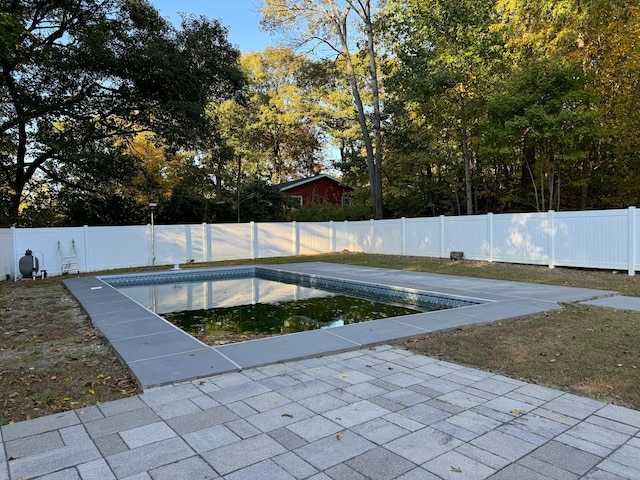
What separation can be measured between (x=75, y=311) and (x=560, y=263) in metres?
10.4

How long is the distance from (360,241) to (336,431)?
15073 millimetres

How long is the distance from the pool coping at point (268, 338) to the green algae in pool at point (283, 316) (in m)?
0.75

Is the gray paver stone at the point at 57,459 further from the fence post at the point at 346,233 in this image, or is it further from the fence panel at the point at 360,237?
the fence post at the point at 346,233

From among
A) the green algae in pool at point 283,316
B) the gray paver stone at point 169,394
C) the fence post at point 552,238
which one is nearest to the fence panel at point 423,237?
the fence post at point 552,238

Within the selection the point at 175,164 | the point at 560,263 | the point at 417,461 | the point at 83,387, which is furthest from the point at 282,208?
the point at 417,461

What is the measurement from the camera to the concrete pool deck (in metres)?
2.09

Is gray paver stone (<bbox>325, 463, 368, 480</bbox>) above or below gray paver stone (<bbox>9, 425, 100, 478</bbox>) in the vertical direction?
above

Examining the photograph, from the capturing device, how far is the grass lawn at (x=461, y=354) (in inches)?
123

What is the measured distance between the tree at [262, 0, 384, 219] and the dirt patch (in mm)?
13443

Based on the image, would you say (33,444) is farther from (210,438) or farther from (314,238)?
(314,238)

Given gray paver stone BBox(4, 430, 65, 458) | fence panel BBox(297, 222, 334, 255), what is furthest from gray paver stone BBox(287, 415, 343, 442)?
fence panel BBox(297, 222, 334, 255)

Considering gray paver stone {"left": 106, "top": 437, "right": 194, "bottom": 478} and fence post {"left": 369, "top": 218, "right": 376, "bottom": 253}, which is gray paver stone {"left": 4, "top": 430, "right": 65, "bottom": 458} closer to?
gray paver stone {"left": 106, "top": 437, "right": 194, "bottom": 478}

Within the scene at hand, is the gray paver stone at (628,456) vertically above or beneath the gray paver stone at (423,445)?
above

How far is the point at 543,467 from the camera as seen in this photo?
208 centimetres
